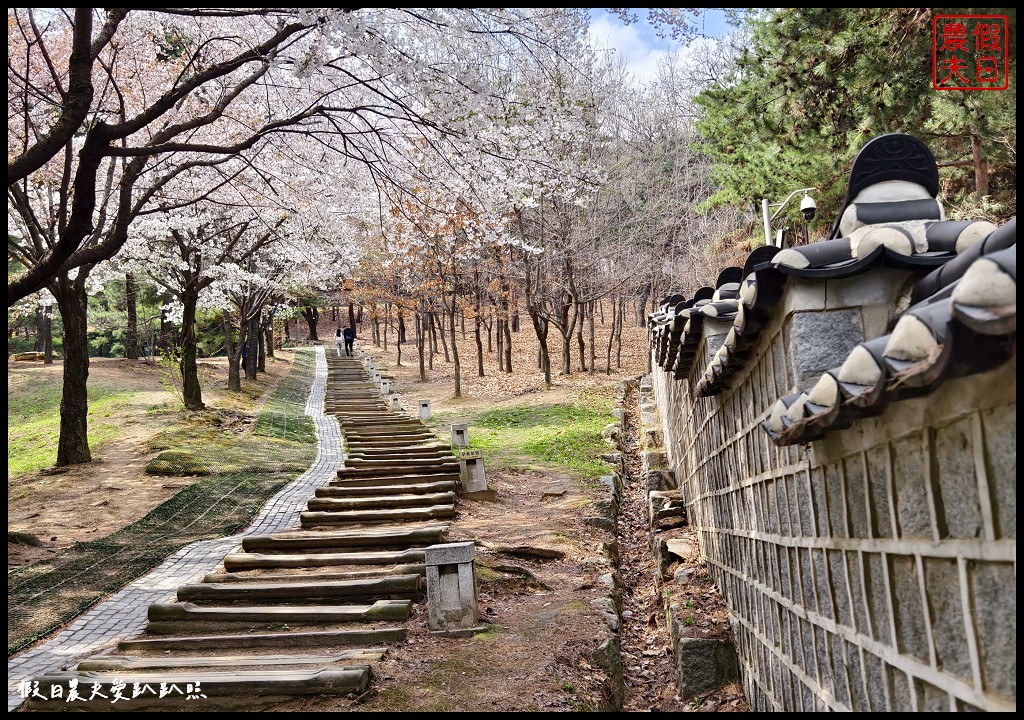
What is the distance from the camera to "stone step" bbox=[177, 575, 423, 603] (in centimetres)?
669

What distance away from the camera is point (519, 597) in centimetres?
717

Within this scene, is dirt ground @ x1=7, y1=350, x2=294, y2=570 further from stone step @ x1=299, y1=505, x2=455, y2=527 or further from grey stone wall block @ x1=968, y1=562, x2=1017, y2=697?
grey stone wall block @ x1=968, y1=562, x2=1017, y2=697

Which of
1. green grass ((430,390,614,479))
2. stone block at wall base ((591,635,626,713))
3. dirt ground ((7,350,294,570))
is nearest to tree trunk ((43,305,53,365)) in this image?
dirt ground ((7,350,294,570))

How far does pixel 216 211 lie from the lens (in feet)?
61.8

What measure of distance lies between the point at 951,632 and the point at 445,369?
29.5 metres

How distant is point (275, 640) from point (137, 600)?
7.15 feet

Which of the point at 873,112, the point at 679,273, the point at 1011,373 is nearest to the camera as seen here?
the point at 1011,373

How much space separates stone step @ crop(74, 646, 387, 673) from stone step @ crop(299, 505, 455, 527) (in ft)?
13.7

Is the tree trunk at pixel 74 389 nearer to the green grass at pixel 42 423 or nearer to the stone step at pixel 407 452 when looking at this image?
the green grass at pixel 42 423

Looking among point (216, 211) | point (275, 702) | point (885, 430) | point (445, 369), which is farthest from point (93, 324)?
point (885, 430)

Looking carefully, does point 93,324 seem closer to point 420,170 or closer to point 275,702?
point 420,170

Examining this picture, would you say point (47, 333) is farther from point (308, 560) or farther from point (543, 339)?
point (308, 560)

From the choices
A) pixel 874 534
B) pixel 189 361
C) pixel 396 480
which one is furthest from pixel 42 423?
pixel 874 534

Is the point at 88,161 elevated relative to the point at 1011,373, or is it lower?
elevated
